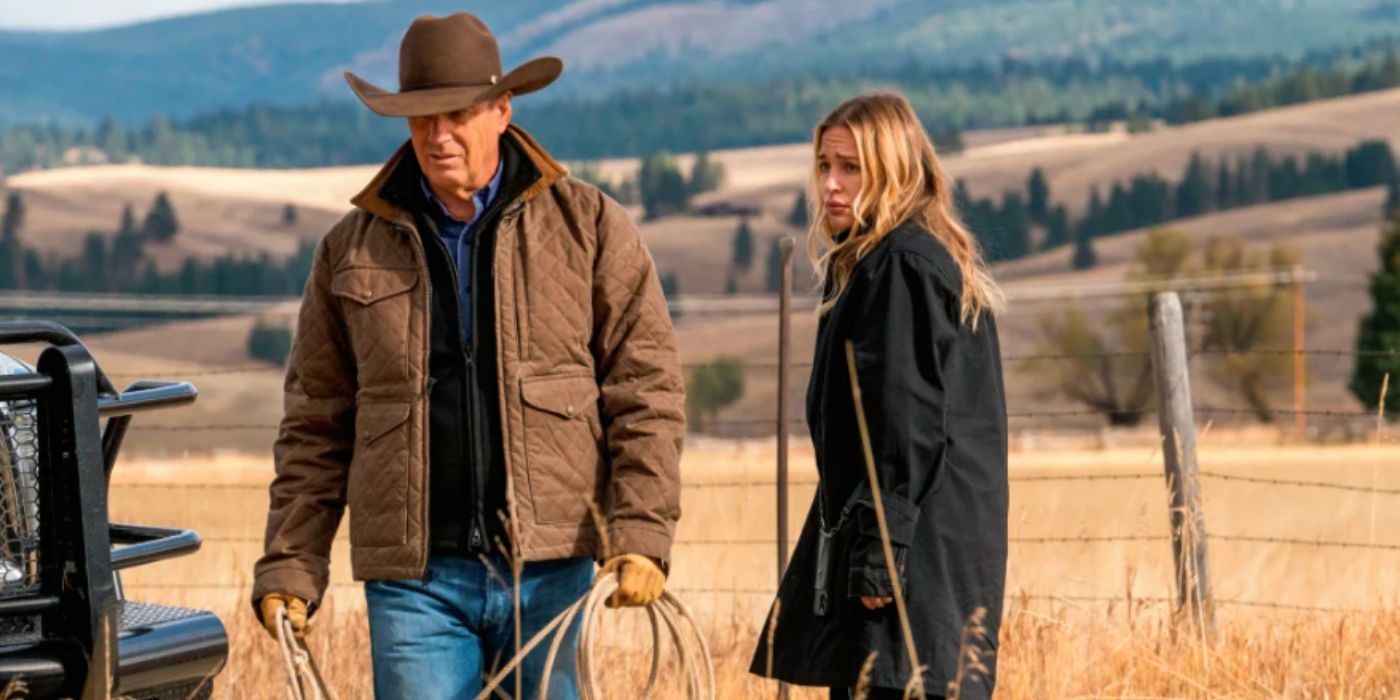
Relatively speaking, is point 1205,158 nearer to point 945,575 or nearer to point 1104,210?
point 1104,210

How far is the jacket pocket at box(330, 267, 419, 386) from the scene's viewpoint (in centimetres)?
384

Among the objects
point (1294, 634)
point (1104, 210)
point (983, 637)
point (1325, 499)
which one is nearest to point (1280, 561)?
point (1294, 634)

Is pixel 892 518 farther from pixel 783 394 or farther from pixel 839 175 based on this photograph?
pixel 783 394

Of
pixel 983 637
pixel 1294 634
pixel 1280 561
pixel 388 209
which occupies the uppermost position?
pixel 388 209

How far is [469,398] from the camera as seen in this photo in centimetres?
381

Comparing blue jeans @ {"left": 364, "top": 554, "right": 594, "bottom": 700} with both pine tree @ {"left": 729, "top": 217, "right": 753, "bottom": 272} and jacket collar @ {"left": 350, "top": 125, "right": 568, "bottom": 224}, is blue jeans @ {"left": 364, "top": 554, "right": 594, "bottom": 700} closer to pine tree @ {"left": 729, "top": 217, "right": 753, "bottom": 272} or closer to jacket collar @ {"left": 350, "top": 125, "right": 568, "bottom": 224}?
jacket collar @ {"left": 350, "top": 125, "right": 568, "bottom": 224}

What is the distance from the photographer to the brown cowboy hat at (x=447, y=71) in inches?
152

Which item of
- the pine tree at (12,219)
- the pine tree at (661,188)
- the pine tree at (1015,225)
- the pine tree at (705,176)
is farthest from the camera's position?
the pine tree at (705,176)

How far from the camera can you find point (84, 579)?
3689mm

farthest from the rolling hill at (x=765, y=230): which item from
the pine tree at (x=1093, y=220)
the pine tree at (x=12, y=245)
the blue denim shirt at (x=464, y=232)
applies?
the blue denim shirt at (x=464, y=232)

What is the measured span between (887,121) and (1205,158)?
15779 cm

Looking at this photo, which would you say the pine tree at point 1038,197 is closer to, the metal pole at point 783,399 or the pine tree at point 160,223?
the pine tree at point 160,223

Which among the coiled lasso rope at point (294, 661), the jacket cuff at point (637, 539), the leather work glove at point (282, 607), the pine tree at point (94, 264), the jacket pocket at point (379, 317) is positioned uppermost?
the jacket pocket at point (379, 317)

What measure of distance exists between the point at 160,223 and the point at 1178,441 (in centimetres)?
15458
